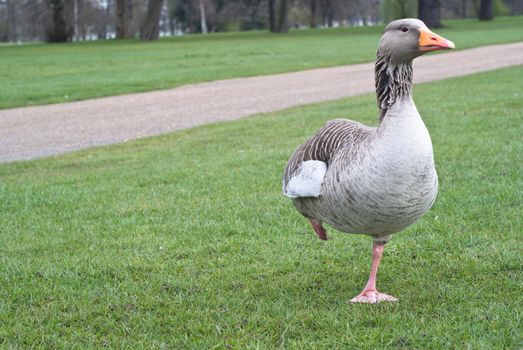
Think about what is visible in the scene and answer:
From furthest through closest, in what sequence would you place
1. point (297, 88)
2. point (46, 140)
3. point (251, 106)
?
1. point (297, 88)
2. point (251, 106)
3. point (46, 140)

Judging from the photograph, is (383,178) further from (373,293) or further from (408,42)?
(373,293)

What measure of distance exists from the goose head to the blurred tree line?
1892 inches

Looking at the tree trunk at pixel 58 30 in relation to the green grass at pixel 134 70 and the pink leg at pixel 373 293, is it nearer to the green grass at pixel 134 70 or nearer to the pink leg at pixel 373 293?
the green grass at pixel 134 70

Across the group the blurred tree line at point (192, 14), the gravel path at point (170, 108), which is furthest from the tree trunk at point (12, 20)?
the gravel path at point (170, 108)

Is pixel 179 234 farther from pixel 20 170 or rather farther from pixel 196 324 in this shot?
pixel 20 170

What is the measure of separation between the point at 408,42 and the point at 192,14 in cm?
7974

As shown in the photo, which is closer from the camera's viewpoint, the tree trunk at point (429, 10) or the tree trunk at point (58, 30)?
the tree trunk at point (429, 10)

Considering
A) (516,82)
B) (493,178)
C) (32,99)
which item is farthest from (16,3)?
(493,178)

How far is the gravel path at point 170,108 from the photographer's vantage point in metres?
12.1

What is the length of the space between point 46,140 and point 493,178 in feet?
24.0

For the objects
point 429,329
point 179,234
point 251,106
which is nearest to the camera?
point 429,329

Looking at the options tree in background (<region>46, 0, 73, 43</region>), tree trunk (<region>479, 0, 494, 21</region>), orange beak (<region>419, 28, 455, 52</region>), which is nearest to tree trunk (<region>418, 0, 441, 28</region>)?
tree trunk (<region>479, 0, 494, 21</region>)

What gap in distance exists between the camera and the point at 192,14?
8169 centimetres

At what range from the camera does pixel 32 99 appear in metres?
17.3
